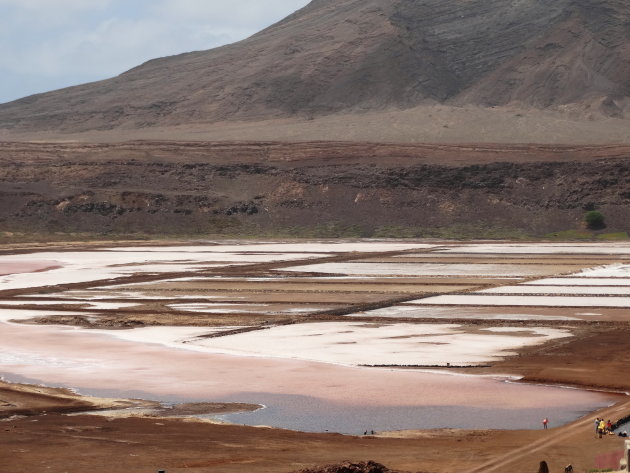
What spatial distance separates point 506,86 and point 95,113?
62.8 m

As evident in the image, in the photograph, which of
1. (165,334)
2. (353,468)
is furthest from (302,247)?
(353,468)

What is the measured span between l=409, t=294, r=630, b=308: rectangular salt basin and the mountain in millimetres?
100883

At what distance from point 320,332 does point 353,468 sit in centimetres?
2035

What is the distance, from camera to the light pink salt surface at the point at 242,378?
2680 cm

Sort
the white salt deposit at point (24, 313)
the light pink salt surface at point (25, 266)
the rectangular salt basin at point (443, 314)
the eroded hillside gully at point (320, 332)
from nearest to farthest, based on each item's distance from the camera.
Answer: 1. the eroded hillside gully at point (320, 332)
2. the rectangular salt basin at point (443, 314)
3. the white salt deposit at point (24, 313)
4. the light pink salt surface at point (25, 266)

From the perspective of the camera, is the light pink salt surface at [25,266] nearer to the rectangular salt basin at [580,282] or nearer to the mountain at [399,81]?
the rectangular salt basin at [580,282]

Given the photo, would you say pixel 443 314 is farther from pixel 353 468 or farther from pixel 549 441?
pixel 353 468

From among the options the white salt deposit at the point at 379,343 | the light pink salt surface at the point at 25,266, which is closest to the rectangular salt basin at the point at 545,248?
the light pink salt surface at the point at 25,266

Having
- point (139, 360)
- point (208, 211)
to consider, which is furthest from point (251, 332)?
point (208, 211)

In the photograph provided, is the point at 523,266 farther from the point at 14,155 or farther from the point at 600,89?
the point at 600,89

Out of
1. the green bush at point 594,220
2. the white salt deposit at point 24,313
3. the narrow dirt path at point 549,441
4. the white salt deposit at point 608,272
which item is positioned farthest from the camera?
the green bush at point 594,220

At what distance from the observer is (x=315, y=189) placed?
398ft

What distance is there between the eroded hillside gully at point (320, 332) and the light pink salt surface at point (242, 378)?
0.19 ft

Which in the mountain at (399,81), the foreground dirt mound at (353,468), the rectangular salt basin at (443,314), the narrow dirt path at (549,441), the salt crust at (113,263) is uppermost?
the mountain at (399,81)
